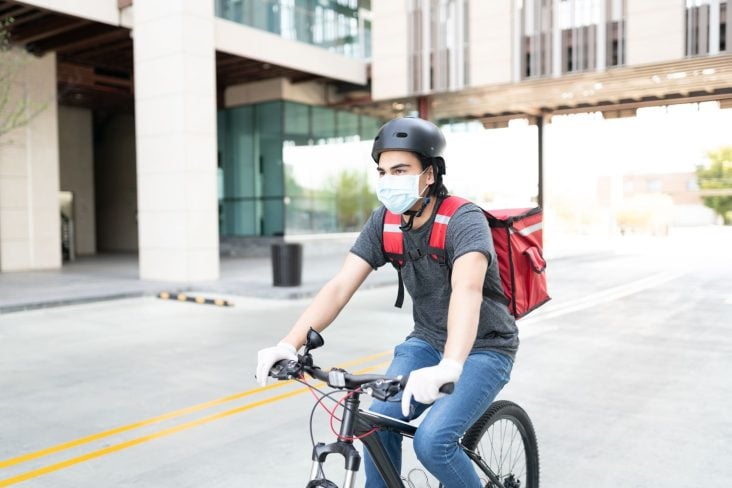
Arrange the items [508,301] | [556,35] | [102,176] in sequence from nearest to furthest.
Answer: [508,301] → [556,35] → [102,176]

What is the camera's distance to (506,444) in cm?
343

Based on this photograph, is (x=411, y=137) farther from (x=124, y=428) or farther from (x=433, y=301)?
(x=124, y=428)

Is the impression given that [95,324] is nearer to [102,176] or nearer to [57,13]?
[57,13]

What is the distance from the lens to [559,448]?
4.75m

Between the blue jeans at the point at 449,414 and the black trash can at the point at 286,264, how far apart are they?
464 inches

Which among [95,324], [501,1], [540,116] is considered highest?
[501,1]

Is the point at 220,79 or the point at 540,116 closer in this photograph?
the point at 220,79

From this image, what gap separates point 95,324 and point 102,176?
26.1 m

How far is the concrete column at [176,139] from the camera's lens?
1650 centimetres

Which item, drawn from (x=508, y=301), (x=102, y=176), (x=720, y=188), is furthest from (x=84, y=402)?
(x=720, y=188)

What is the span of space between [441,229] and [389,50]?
2321 cm

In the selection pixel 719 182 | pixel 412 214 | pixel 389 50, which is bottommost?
pixel 412 214

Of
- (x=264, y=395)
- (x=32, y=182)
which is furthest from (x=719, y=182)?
(x=264, y=395)

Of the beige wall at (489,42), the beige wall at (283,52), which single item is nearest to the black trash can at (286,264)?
the beige wall at (283,52)
